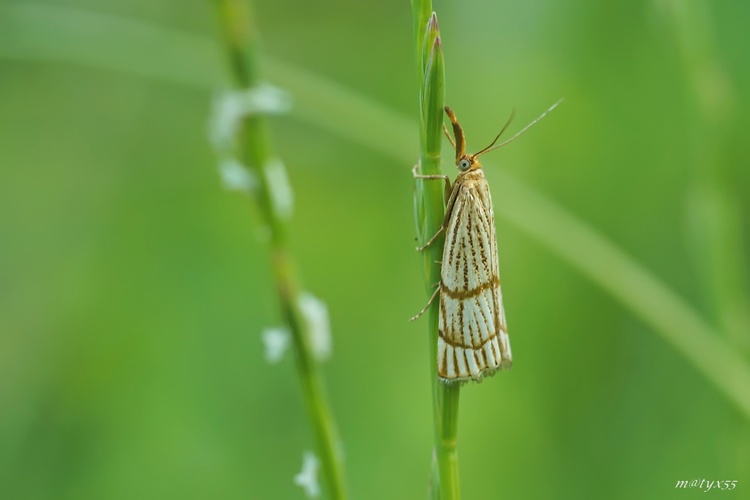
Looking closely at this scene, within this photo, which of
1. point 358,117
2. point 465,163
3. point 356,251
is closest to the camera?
point 465,163

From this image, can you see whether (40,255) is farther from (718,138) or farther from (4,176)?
(718,138)

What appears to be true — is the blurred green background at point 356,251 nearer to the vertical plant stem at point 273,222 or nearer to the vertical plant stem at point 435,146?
the vertical plant stem at point 273,222

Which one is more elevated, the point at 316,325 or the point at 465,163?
the point at 465,163

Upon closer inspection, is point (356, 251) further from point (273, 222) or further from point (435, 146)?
point (435, 146)

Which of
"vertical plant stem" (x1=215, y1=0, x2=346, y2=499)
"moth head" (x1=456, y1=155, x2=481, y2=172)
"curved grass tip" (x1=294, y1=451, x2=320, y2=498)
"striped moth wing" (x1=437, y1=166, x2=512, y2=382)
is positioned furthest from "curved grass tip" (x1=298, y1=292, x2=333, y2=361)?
"moth head" (x1=456, y1=155, x2=481, y2=172)

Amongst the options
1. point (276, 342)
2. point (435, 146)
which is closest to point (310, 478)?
point (276, 342)

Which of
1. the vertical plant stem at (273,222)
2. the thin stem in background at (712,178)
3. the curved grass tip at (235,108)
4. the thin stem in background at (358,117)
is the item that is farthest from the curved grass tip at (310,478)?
the thin stem in background at (712,178)
